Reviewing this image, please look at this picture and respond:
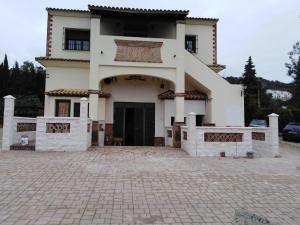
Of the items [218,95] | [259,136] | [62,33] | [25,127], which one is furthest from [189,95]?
[25,127]

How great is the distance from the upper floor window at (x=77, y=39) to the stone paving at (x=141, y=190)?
32.4ft

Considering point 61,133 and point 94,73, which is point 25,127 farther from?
point 94,73

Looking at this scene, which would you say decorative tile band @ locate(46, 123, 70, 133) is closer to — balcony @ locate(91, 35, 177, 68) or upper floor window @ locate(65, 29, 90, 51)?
balcony @ locate(91, 35, 177, 68)

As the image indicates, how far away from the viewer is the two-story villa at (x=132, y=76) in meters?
16.6

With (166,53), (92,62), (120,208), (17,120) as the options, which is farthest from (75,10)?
(120,208)

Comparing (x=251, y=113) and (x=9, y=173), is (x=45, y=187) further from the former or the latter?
(x=251, y=113)

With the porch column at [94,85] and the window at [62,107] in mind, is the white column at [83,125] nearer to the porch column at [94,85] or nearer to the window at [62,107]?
the porch column at [94,85]

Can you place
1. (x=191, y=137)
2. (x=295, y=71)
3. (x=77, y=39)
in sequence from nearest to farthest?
(x=191, y=137) → (x=77, y=39) → (x=295, y=71)

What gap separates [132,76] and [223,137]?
7495 mm

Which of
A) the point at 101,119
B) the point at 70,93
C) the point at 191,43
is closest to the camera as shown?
the point at 70,93

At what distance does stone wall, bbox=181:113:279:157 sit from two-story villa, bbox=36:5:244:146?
8.56 feet

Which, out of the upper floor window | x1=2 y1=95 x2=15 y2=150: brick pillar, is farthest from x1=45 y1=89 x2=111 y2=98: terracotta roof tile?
x1=2 y1=95 x2=15 y2=150: brick pillar

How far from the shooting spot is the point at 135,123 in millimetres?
18891

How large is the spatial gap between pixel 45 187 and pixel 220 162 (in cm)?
675
